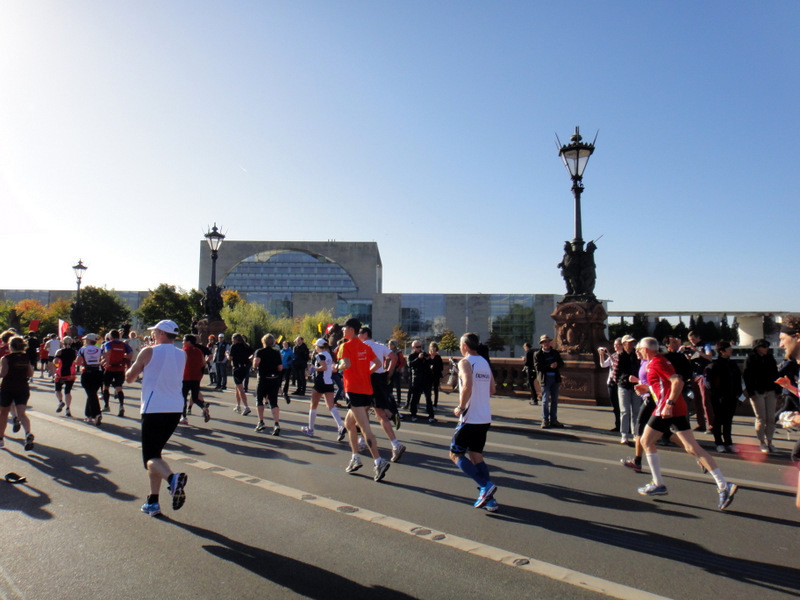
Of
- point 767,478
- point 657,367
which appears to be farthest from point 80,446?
point 767,478

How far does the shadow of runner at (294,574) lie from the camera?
12.4 feet

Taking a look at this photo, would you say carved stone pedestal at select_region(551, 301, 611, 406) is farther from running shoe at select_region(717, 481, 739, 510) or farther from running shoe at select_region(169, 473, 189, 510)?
running shoe at select_region(169, 473, 189, 510)

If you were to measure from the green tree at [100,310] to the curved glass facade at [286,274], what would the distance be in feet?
92.0

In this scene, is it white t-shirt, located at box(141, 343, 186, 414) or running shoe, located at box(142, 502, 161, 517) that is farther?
white t-shirt, located at box(141, 343, 186, 414)

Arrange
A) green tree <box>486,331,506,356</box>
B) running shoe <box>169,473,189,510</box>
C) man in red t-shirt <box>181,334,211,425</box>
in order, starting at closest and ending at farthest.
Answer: running shoe <box>169,473,189,510</box>, man in red t-shirt <box>181,334,211,425</box>, green tree <box>486,331,506,356</box>

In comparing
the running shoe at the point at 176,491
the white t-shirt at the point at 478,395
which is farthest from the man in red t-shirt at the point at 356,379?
the running shoe at the point at 176,491

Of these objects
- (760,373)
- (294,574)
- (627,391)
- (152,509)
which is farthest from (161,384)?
(760,373)

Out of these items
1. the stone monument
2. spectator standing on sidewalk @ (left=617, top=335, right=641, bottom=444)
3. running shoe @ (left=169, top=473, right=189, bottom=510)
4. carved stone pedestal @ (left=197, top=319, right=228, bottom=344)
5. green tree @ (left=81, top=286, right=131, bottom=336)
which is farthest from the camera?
green tree @ (left=81, top=286, right=131, bottom=336)

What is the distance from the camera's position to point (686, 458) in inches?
345

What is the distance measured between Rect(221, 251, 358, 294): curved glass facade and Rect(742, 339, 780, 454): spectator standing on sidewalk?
93.8 m

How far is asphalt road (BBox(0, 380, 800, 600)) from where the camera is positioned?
3963 millimetres

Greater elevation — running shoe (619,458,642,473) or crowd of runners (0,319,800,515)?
crowd of runners (0,319,800,515)

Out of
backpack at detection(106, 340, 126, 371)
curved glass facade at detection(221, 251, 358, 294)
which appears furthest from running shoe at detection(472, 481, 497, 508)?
curved glass facade at detection(221, 251, 358, 294)

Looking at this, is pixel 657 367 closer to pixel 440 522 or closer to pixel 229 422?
pixel 440 522
